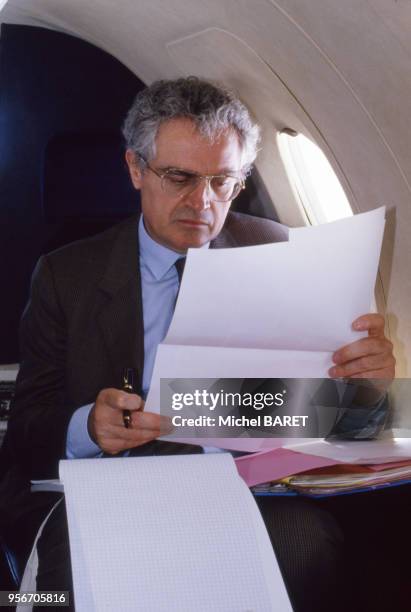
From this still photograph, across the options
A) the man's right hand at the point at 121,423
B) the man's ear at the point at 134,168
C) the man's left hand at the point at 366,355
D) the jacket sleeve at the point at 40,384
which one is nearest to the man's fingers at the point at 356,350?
the man's left hand at the point at 366,355

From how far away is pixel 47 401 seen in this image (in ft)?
6.88

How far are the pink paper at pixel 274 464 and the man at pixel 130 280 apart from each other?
1.23ft

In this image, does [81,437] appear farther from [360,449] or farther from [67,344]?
[360,449]

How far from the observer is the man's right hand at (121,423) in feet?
5.42

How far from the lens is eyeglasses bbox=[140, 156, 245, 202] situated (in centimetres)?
214

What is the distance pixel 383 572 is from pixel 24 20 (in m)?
2.53

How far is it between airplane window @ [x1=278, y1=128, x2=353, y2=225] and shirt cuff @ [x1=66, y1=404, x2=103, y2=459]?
1.60 meters

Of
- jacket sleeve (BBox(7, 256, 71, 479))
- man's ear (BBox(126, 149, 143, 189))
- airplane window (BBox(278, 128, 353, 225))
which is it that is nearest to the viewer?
jacket sleeve (BBox(7, 256, 71, 479))

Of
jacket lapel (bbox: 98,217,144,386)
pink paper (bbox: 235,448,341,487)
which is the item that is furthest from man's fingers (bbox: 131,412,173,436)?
jacket lapel (bbox: 98,217,144,386)

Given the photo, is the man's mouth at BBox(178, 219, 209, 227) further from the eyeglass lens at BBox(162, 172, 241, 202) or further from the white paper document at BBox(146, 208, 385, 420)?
the white paper document at BBox(146, 208, 385, 420)

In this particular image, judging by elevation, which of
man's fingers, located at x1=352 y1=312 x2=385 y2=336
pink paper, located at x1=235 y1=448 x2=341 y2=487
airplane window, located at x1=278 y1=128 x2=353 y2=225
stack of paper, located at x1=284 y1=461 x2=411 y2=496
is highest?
airplane window, located at x1=278 y1=128 x2=353 y2=225

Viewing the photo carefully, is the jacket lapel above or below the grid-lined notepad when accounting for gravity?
above

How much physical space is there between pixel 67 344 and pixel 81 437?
0.29 meters

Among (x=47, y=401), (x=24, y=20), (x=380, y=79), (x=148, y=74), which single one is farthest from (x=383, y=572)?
(x=24, y=20)
